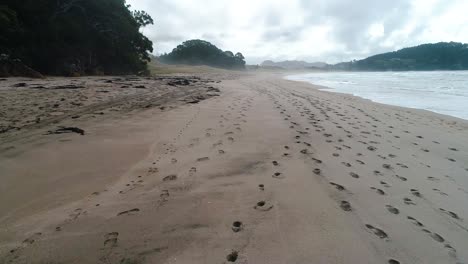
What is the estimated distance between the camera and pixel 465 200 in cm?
360

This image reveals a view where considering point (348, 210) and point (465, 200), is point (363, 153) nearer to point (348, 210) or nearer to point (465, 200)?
point (465, 200)

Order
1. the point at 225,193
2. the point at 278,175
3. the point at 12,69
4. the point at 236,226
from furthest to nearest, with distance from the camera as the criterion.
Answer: the point at 12,69, the point at 278,175, the point at 225,193, the point at 236,226

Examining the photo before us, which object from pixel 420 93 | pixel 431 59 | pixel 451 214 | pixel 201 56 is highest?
pixel 431 59

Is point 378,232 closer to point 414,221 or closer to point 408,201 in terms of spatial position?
point 414,221

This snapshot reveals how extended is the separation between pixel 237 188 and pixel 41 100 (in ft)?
26.3

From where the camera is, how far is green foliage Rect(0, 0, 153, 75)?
21906 mm

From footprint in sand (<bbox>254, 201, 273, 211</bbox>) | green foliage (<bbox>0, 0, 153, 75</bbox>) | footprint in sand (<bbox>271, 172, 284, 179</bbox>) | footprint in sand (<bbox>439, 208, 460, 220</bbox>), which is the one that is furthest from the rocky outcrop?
footprint in sand (<bbox>439, 208, 460, 220</bbox>)

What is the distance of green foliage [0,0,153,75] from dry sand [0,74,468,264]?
18.7m

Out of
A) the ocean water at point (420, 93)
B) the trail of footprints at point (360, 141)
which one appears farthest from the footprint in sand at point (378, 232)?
the ocean water at point (420, 93)

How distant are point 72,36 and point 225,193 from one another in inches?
1079

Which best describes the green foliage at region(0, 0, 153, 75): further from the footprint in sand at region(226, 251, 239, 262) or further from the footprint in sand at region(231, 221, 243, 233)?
the footprint in sand at region(226, 251, 239, 262)

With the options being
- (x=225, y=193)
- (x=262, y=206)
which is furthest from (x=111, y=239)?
(x=262, y=206)

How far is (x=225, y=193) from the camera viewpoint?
3402 millimetres

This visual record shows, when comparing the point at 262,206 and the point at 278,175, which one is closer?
the point at 262,206
